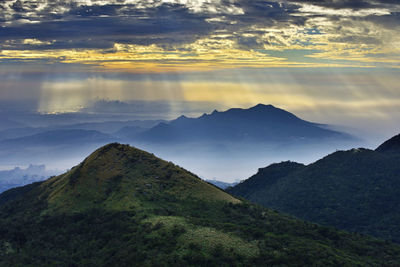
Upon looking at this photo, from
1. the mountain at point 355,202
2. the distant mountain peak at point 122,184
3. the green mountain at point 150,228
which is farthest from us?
the mountain at point 355,202

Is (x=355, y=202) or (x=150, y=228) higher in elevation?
(x=150, y=228)

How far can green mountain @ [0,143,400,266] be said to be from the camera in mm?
83000

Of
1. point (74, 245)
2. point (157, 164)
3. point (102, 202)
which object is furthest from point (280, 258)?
point (157, 164)

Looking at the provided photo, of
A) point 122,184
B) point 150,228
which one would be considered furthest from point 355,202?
point 150,228

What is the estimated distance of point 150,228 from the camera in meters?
94.7

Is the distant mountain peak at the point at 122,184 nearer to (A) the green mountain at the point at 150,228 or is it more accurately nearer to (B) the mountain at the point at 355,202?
(A) the green mountain at the point at 150,228

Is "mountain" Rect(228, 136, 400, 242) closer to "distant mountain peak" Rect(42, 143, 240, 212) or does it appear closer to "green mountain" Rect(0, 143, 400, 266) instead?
"green mountain" Rect(0, 143, 400, 266)

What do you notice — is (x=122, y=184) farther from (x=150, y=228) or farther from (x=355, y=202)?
(x=355, y=202)

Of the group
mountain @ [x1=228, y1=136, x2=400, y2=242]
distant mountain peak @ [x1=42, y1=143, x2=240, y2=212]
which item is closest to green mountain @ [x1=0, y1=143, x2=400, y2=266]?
distant mountain peak @ [x1=42, y1=143, x2=240, y2=212]

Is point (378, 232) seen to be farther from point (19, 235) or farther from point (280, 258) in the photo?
point (19, 235)

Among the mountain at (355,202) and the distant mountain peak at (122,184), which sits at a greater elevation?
the distant mountain peak at (122,184)

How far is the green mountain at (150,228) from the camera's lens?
272ft

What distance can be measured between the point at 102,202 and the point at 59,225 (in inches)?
553

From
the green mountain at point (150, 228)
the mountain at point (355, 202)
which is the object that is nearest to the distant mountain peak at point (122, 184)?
the green mountain at point (150, 228)
